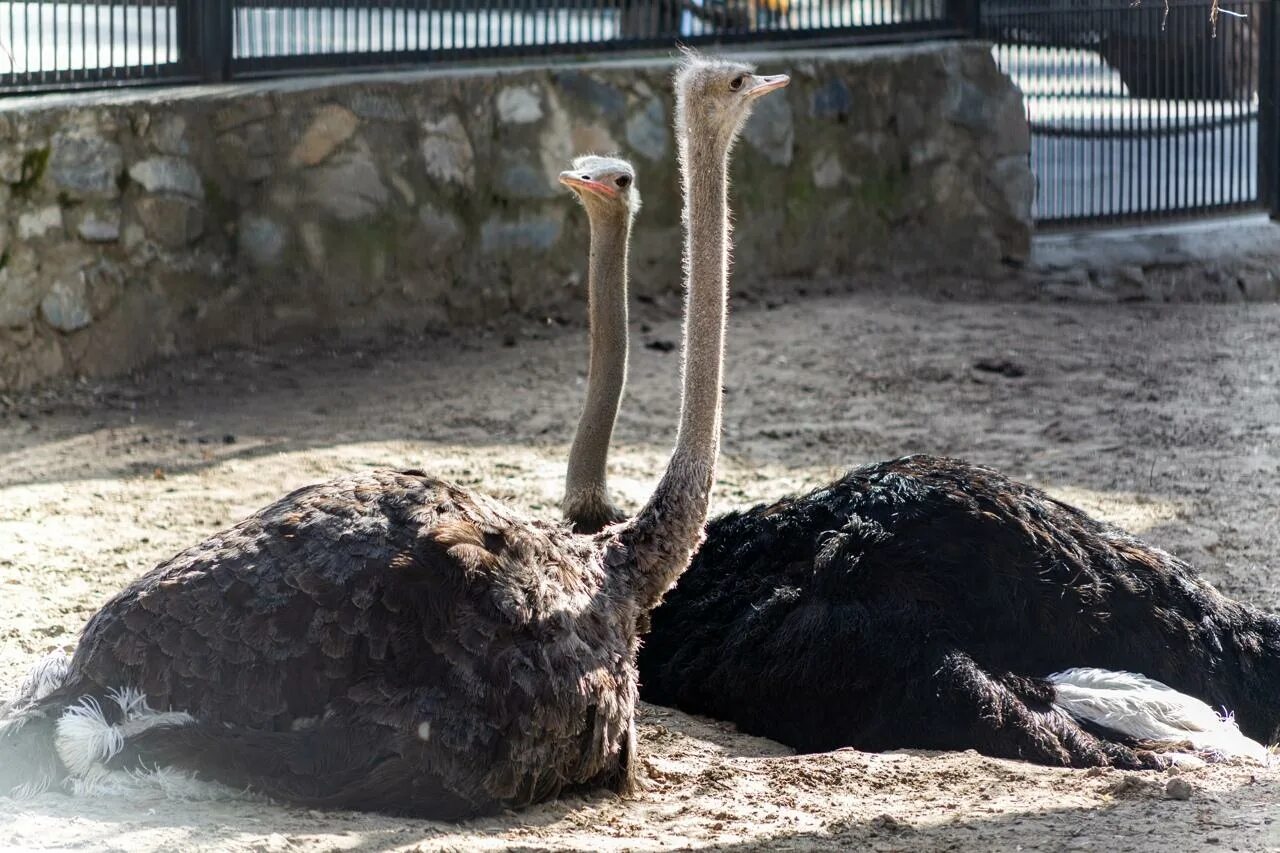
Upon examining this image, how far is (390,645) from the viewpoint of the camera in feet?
10.4

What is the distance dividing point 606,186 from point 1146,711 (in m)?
1.82

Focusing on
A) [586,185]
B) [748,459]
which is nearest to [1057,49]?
[748,459]

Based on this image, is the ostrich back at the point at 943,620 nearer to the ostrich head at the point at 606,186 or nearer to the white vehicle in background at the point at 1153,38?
the ostrich head at the point at 606,186

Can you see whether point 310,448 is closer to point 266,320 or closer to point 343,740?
point 266,320

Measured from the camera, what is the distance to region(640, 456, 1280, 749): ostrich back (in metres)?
3.80

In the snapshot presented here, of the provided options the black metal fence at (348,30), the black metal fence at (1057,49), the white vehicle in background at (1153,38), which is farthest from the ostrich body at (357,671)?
the white vehicle in background at (1153,38)

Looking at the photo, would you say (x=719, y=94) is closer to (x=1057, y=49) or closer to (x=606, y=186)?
(x=606, y=186)

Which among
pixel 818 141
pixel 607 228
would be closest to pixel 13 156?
pixel 607 228

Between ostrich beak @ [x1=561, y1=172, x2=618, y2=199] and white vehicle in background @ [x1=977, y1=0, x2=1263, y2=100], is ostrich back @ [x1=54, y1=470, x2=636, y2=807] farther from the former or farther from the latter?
white vehicle in background @ [x1=977, y1=0, x2=1263, y2=100]

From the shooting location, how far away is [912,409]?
23.1 feet

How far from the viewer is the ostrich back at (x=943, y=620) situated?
380cm

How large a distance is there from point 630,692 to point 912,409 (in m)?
3.81

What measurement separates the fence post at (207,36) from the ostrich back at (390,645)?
460cm

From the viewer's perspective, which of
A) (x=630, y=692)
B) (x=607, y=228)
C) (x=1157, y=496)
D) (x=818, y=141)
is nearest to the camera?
(x=630, y=692)
